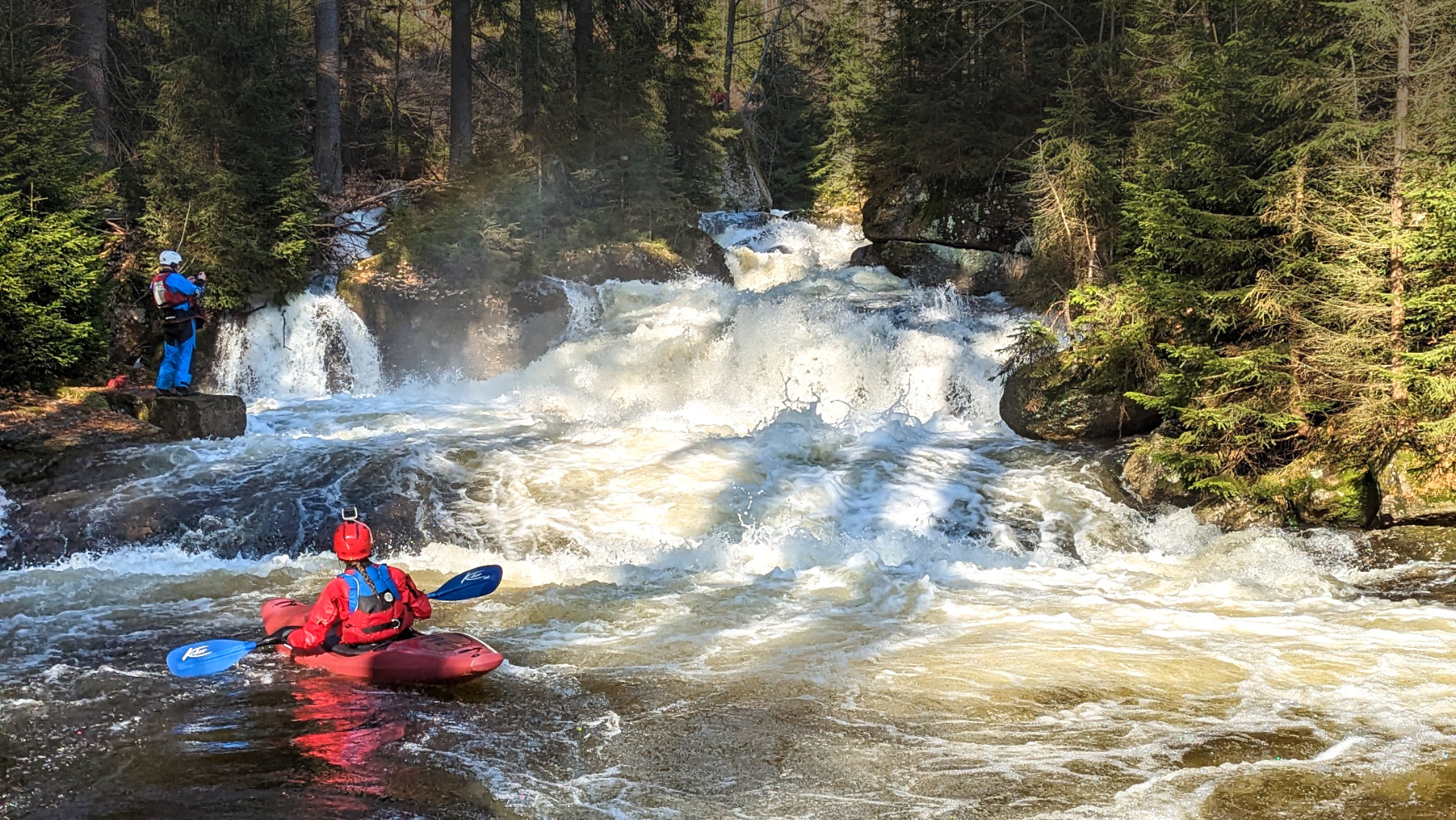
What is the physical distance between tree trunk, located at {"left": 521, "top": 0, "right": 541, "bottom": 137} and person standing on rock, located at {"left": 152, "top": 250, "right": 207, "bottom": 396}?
929 centimetres

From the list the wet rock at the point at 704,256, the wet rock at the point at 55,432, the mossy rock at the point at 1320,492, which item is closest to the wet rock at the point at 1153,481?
the mossy rock at the point at 1320,492

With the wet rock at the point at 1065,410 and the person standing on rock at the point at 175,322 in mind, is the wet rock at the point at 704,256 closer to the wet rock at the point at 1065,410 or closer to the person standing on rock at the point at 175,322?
the wet rock at the point at 1065,410

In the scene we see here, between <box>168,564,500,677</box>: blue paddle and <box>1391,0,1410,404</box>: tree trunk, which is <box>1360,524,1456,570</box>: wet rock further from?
<box>168,564,500,677</box>: blue paddle

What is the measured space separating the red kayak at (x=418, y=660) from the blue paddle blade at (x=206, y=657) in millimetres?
347

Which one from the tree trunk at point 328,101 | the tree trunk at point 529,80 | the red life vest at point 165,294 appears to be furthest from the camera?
the tree trunk at point 529,80

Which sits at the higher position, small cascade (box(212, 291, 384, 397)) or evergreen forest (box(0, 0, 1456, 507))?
evergreen forest (box(0, 0, 1456, 507))

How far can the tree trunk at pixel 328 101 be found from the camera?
19.2 metres

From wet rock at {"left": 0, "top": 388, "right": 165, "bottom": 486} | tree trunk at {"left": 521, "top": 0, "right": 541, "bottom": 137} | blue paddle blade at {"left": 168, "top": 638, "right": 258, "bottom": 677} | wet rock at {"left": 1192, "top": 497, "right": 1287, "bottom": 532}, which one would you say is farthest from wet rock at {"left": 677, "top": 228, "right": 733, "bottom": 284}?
blue paddle blade at {"left": 168, "top": 638, "right": 258, "bottom": 677}

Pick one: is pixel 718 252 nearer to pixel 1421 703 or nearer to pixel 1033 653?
pixel 1033 653

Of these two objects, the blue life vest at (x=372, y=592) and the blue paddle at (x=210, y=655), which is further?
the blue life vest at (x=372, y=592)

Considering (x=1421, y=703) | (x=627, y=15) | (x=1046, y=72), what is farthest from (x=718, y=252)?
(x=1421, y=703)

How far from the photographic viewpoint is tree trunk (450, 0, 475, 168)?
66.5ft

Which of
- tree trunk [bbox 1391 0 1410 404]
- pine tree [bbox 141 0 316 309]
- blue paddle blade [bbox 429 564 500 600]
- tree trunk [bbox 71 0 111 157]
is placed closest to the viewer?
blue paddle blade [bbox 429 564 500 600]

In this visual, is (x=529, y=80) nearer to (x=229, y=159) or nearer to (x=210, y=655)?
(x=229, y=159)
